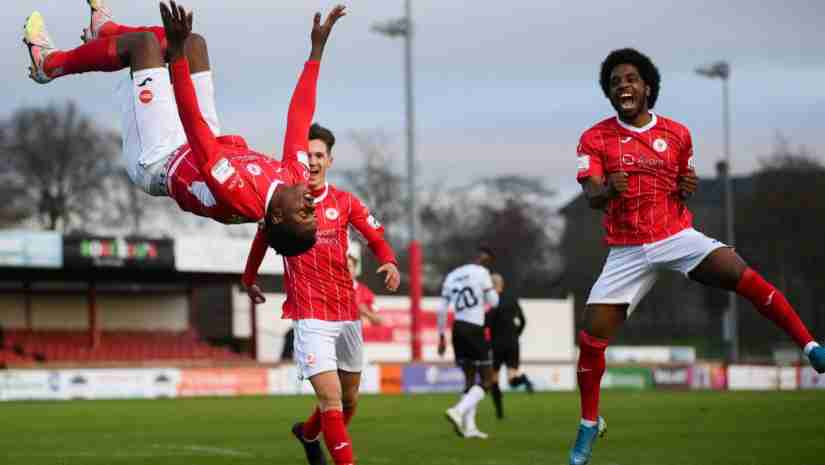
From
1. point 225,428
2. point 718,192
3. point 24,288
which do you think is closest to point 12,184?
point 24,288

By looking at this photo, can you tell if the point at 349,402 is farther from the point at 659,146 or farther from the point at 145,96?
the point at 659,146

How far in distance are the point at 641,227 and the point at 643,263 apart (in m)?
0.26

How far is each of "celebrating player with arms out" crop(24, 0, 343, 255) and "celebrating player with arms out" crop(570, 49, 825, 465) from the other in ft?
7.02

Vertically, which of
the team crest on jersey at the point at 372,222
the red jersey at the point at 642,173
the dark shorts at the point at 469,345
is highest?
the red jersey at the point at 642,173

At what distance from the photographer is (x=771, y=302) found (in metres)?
9.37

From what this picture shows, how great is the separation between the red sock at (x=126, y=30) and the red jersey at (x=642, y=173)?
310cm

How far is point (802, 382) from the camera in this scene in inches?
1543

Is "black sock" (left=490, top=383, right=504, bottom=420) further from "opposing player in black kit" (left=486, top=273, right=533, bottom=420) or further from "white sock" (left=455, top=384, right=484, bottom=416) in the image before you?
"white sock" (left=455, top=384, right=484, bottom=416)

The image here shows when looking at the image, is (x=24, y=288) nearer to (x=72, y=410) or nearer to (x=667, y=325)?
(x=72, y=410)

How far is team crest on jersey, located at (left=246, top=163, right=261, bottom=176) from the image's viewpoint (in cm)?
809

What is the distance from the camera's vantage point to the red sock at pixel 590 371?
9492 mm

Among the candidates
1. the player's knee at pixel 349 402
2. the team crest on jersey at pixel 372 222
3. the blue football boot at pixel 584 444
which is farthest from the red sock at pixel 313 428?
the blue football boot at pixel 584 444

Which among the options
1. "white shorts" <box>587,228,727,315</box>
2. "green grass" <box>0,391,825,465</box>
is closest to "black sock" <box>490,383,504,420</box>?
"green grass" <box>0,391,825,465</box>

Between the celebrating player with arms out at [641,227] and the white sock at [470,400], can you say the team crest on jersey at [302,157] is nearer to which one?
the celebrating player with arms out at [641,227]
